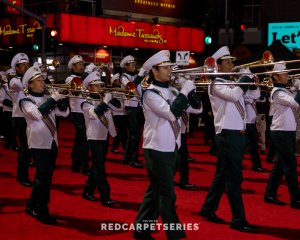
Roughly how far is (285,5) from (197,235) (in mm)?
26020

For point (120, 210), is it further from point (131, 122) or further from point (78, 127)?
point (131, 122)

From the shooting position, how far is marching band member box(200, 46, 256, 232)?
6.89 metres

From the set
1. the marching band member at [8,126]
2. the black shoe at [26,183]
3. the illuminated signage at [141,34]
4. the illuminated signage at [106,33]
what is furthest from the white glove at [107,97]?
the illuminated signage at [141,34]

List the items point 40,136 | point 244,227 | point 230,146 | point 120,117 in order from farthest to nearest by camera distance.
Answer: point 120,117
point 40,136
point 230,146
point 244,227

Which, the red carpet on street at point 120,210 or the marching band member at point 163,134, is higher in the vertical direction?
the marching band member at point 163,134

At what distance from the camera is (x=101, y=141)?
812 centimetres

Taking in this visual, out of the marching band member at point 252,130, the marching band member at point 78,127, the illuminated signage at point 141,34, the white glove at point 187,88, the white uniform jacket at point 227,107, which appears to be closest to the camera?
the white glove at point 187,88

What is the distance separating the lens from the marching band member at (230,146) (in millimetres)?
6895

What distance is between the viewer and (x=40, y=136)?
7.27 metres

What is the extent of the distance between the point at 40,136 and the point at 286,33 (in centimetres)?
2408

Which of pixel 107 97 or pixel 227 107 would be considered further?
pixel 107 97

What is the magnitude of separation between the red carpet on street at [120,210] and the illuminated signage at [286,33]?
18477mm

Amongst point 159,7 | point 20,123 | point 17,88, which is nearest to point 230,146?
point 20,123

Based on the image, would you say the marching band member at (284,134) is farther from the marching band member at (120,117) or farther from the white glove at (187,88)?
the marching band member at (120,117)
